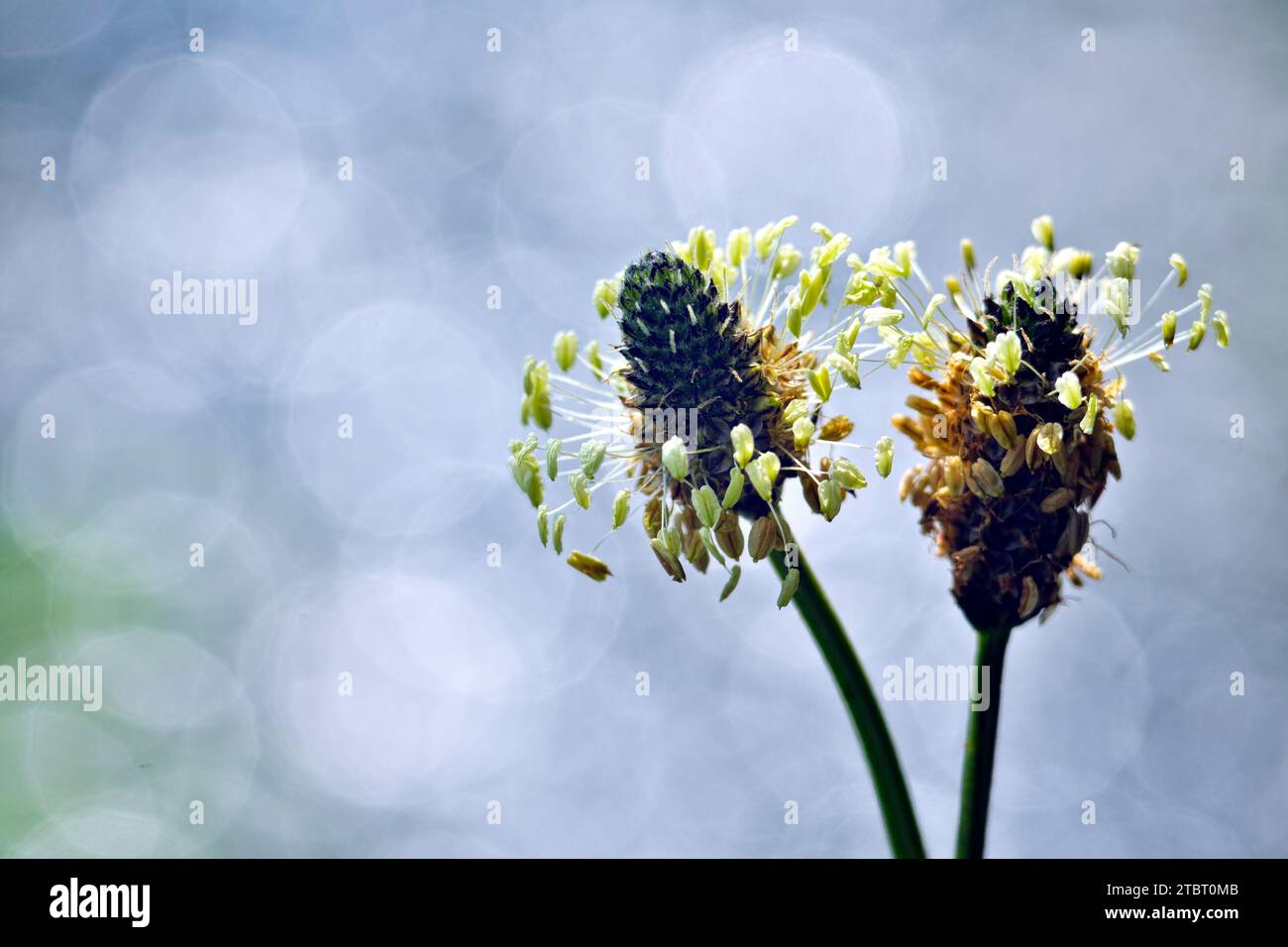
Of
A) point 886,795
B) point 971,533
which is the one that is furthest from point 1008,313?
point 886,795

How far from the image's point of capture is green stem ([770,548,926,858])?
245 centimetres

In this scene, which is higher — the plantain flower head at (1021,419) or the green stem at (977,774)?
the plantain flower head at (1021,419)

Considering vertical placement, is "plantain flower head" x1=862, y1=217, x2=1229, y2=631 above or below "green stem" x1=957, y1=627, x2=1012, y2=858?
above

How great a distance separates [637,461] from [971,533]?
82 centimetres

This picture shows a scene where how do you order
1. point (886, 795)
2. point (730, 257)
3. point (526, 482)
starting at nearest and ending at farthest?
point (886, 795), point (526, 482), point (730, 257)

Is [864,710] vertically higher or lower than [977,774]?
higher

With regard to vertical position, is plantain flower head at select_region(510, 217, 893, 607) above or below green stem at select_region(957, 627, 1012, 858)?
above

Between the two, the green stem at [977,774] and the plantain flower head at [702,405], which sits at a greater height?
the plantain flower head at [702,405]

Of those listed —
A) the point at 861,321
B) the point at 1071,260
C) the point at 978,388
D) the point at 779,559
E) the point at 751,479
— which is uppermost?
the point at 1071,260

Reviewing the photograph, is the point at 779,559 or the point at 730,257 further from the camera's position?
the point at 730,257

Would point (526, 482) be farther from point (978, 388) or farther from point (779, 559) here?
point (978, 388)

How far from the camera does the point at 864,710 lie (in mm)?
2480

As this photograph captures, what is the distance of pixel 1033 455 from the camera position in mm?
2568

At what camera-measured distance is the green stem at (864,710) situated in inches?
96.3
